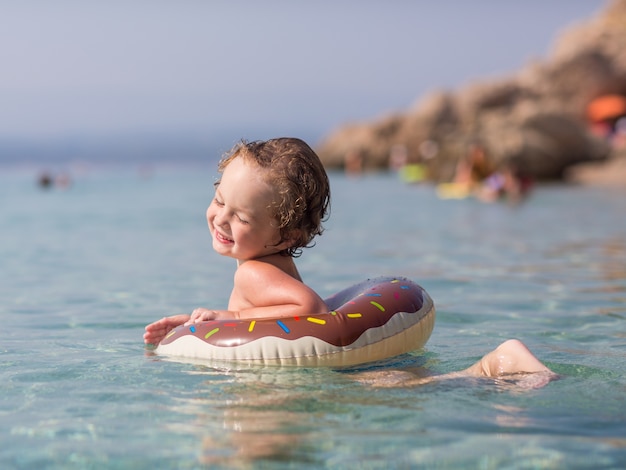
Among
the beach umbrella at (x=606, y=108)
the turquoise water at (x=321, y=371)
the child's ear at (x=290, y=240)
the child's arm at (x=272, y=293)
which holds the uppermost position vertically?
the beach umbrella at (x=606, y=108)

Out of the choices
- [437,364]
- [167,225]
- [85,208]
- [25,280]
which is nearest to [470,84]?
[85,208]

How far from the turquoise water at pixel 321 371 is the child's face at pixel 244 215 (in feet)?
1.91

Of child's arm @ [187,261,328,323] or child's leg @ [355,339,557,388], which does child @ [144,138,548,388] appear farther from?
child's leg @ [355,339,557,388]

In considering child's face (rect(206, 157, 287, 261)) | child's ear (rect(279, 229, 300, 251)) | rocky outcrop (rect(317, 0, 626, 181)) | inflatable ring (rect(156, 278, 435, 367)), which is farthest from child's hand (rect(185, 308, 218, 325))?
rocky outcrop (rect(317, 0, 626, 181))

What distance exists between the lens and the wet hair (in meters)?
4.21

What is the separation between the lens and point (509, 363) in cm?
398

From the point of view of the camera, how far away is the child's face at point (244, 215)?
424 cm

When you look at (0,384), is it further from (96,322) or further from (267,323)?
(96,322)

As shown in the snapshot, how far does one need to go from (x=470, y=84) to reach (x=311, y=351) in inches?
1282

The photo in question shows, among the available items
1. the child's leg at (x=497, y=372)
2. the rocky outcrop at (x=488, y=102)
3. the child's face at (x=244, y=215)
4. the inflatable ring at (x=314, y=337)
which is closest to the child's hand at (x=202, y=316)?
the inflatable ring at (x=314, y=337)

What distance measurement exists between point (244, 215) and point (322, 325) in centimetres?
63

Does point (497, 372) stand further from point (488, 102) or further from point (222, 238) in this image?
point (488, 102)

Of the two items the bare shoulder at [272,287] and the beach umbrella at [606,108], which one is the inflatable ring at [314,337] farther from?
the beach umbrella at [606,108]

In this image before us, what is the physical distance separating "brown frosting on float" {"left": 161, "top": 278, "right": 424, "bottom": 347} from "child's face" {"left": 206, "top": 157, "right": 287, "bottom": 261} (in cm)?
37
